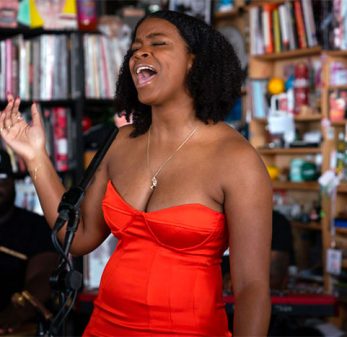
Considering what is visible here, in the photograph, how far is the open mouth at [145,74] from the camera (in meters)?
1.70

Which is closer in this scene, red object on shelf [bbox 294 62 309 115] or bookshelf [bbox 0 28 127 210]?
bookshelf [bbox 0 28 127 210]

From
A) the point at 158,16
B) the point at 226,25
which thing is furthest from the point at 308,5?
the point at 158,16

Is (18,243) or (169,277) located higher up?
(169,277)

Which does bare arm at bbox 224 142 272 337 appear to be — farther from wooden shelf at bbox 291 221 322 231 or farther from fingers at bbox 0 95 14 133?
wooden shelf at bbox 291 221 322 231

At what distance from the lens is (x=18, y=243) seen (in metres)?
3.77

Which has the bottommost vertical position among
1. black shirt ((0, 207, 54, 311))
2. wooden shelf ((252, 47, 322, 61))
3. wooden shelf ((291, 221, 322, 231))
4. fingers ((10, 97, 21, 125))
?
wooden shelf ((291, 221, 322, 231))

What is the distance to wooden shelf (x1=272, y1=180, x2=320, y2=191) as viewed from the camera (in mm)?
4516

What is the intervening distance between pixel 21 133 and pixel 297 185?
9.84ft

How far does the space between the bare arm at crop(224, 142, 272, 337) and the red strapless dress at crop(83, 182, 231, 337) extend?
5cm

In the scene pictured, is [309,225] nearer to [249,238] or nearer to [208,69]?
[208,69]

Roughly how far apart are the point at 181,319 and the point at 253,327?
149mm

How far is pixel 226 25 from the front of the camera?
209 inches

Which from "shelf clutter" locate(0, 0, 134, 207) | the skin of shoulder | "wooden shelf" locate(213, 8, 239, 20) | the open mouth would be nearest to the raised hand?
the open mouth

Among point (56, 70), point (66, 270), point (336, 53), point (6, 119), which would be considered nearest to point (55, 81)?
point (56, 70)
